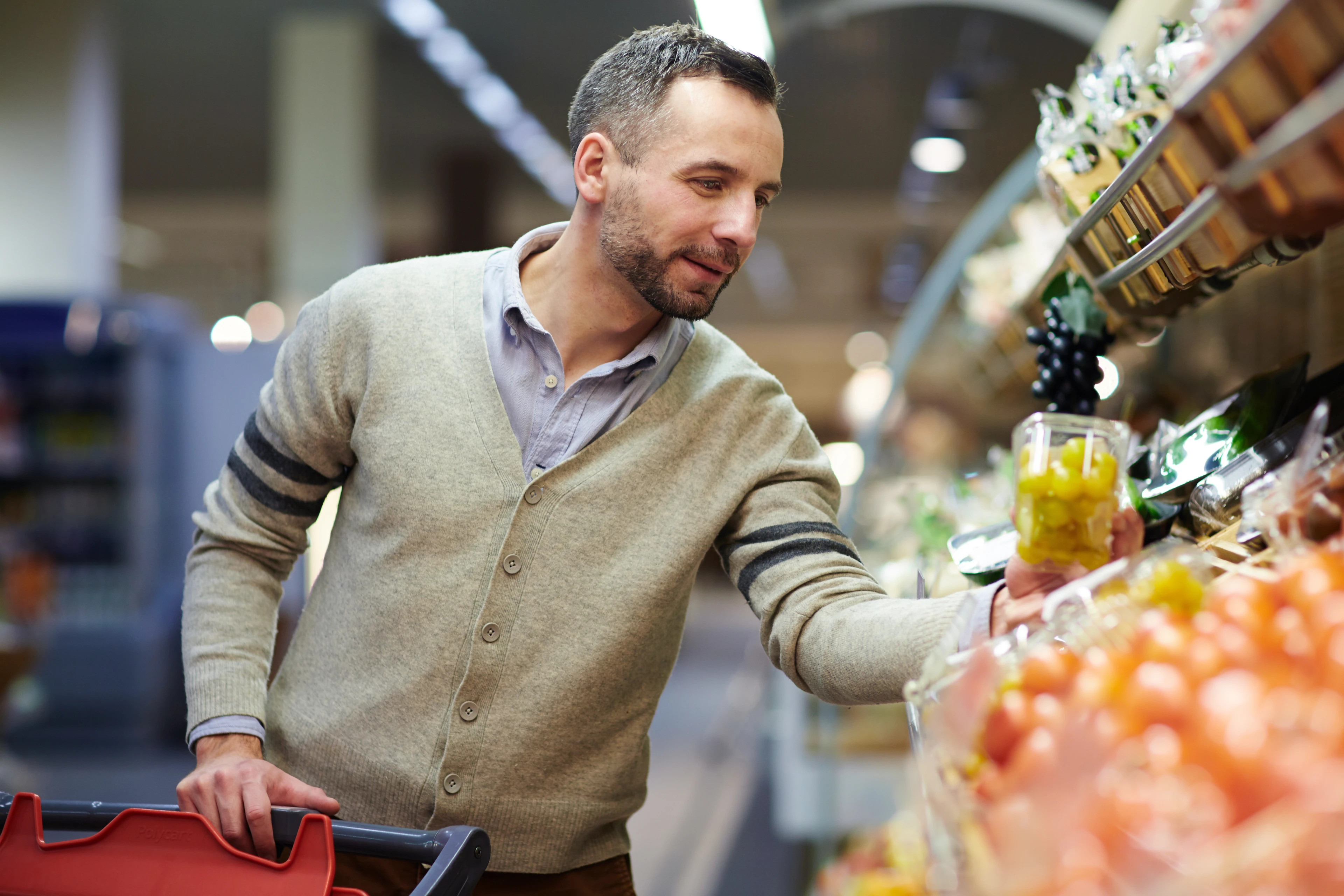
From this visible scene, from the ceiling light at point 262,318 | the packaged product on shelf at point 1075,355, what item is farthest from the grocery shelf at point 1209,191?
the ceiling light at point 262,318

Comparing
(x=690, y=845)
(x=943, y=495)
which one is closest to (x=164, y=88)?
(x=690, y=845)

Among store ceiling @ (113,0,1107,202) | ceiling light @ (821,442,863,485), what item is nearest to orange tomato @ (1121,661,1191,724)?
store ceiling @ (113,0,1107,202)

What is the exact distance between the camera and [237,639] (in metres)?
A: 1.78

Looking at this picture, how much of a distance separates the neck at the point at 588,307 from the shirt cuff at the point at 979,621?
710 mm

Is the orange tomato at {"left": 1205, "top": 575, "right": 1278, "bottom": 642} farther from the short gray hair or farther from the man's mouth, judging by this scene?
the short gray hair

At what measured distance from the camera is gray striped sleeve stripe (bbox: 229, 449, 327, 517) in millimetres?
1813

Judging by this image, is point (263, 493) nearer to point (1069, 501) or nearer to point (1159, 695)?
point (1069, 501)

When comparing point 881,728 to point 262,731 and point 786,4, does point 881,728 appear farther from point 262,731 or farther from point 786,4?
point 786,4

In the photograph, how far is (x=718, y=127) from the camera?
1.59 metres

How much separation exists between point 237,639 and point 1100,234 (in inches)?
52.1

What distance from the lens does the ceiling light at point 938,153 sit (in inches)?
282

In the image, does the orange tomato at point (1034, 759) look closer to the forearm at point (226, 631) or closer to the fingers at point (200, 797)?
the fingers at point (200, 797)

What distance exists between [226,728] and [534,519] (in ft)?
1.70

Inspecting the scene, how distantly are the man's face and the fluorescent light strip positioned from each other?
5.66 meters
